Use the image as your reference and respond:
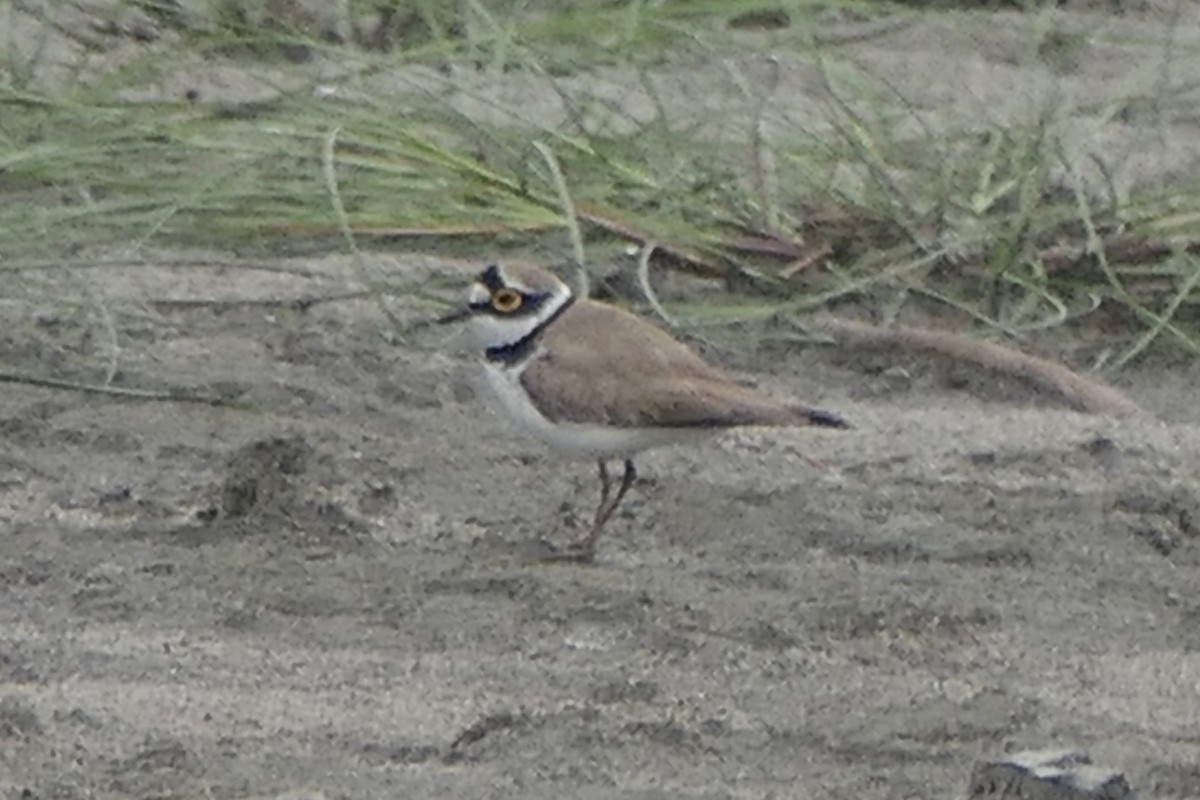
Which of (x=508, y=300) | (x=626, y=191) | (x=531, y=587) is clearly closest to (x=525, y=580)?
(x=531, y=587)

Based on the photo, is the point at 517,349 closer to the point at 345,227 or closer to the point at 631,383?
the point at 631,383

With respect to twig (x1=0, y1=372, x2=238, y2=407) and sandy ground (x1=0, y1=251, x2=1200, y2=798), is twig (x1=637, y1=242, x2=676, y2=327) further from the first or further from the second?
twig (x1=0, y1=372, x2=238, y2=407)

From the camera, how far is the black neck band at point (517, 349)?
4.09 m

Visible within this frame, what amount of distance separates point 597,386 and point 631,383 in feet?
0.17

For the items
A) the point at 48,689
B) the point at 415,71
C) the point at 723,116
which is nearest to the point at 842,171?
the point at 723,116

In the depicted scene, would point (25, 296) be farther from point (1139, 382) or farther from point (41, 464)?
point (1139, 382)

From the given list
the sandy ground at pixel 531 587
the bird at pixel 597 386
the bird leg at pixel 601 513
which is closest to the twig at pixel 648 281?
the sandy ground at pixel 531 587

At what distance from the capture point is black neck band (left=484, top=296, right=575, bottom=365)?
13.4ft

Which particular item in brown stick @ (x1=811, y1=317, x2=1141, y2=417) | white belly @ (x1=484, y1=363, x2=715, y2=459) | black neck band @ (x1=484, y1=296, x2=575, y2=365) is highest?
black neck band @ (x1=484, y1=296, x2=575, y2=365)

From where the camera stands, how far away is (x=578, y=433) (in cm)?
394

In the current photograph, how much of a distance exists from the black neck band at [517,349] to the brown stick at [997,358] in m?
0.74

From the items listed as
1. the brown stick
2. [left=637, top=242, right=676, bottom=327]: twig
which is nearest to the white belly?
[left=637, top=242, right=676, bottom=327]: twig

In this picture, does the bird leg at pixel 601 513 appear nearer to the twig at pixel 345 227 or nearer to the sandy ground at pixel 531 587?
the sandy ground at pixel 531 587

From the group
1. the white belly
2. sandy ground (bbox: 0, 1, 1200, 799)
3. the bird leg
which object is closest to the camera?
sandy ground (bbox: 0, 1, 1200, 799)
